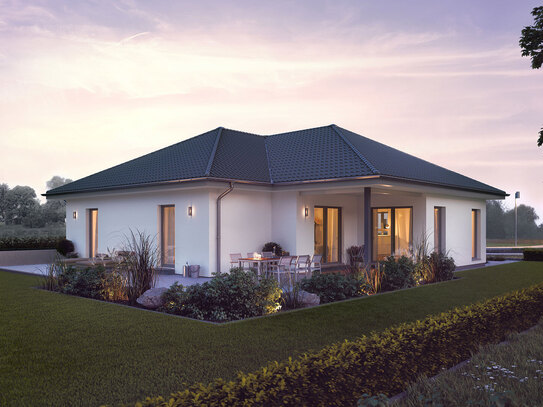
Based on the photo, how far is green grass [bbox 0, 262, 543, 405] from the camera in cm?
490

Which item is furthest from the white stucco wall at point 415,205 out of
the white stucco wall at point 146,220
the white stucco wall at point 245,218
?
the white stucco wall at point 146,220

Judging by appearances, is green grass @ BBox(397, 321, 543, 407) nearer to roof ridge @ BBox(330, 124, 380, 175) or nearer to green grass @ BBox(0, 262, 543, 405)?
green grass @ BBox(0, 262, 543, 405)

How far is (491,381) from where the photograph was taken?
16.8 ft

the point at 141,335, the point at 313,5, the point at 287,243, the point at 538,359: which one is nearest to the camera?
the point at 538,359

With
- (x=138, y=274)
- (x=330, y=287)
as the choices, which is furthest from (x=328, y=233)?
(x=138, y=274)

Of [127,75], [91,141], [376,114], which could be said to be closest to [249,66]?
[127,75]

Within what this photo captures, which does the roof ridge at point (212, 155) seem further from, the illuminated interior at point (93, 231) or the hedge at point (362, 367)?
the hedge at point (362, 367)

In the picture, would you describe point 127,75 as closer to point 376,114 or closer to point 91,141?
point 91,141

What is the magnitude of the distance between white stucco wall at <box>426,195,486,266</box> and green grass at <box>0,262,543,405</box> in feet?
20.3

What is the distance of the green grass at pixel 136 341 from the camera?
4898mm

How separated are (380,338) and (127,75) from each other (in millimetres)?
14211

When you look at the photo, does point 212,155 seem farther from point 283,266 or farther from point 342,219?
point 342,219

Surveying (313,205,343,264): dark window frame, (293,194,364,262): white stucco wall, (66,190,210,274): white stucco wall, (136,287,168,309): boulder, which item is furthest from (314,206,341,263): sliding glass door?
(136,287,168,309): boulder

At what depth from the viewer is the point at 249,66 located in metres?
16.3
